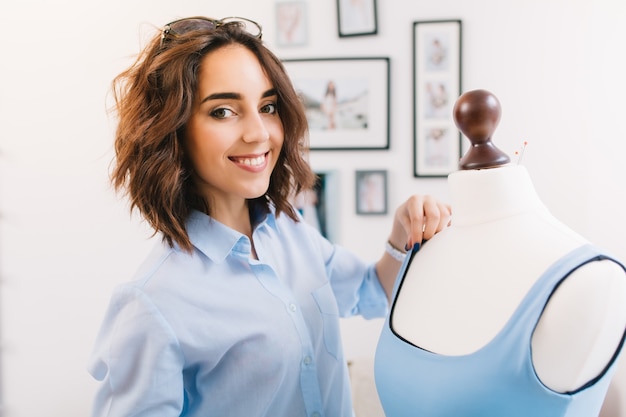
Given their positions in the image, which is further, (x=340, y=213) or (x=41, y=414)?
(x=41, y=414)

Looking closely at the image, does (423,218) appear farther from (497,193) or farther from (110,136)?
(110,136)

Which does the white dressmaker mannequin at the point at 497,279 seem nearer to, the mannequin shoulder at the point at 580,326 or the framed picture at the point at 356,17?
the mannequin shoulder at the point at 580,326

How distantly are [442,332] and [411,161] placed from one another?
171cm

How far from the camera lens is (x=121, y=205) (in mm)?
2529

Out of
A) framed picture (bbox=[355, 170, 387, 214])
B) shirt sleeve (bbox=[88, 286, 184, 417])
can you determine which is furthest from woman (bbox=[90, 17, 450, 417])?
framed picture (bbox=[355, 170, 387, 214])

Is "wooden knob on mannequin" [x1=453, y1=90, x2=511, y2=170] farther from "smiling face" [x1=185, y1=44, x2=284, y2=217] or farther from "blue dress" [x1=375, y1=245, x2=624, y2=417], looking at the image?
"smiling face" [x1=185, y1=44, x2=284, y2=217]

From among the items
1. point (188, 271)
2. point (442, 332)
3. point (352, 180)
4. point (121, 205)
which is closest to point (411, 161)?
point (352, 180)

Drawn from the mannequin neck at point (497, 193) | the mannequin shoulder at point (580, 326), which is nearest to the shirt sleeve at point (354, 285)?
the mannequin neck at point (497, 193)

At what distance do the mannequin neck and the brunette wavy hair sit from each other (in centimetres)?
→ 50

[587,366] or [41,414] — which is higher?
[587,366]

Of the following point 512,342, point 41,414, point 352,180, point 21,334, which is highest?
point 512,342

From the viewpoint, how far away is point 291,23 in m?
2.39

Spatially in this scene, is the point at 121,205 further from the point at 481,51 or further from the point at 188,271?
the point at 481,51

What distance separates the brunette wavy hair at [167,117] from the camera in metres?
1.01
